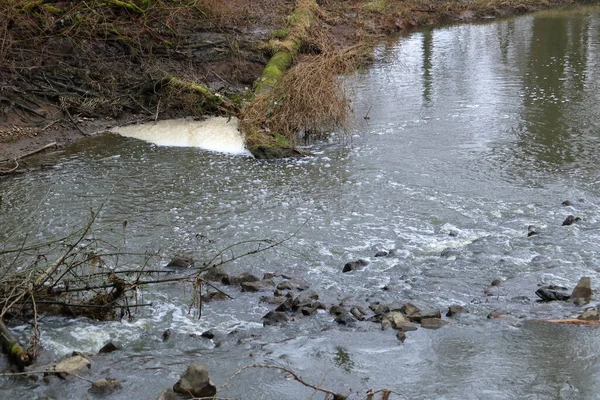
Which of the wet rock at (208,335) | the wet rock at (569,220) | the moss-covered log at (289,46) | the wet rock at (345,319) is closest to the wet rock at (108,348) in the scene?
the wet rock at (208,335)

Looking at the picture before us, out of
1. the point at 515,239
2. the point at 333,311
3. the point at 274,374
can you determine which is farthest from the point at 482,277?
the point at 274,374

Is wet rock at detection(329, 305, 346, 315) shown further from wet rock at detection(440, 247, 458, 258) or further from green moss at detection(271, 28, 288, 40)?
green moss at detection(271, 28, 288, 40)

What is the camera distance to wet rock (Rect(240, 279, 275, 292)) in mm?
7406

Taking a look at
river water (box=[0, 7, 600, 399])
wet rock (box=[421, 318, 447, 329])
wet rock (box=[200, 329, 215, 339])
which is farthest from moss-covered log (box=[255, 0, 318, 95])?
wet rock (box=[421, 318, 447, 329])

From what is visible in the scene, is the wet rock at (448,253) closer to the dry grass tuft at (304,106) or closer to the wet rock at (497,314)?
the wet rock at (497,314)

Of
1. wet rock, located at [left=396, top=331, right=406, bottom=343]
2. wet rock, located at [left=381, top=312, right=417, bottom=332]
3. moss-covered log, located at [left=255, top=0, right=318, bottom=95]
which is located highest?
moss-covered log, located at [left=255, top=0, right=318, bottom=95]

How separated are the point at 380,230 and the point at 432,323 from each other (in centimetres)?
255

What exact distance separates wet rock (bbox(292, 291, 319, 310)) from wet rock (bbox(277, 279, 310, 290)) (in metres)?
0.22

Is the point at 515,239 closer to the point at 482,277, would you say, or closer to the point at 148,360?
the point at 482,277

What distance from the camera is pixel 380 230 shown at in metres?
8.88

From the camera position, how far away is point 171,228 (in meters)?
9.27

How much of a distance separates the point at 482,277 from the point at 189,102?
28.8 feet

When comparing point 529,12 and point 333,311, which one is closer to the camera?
point 333,311

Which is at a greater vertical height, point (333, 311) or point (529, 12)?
point (529, 12)
